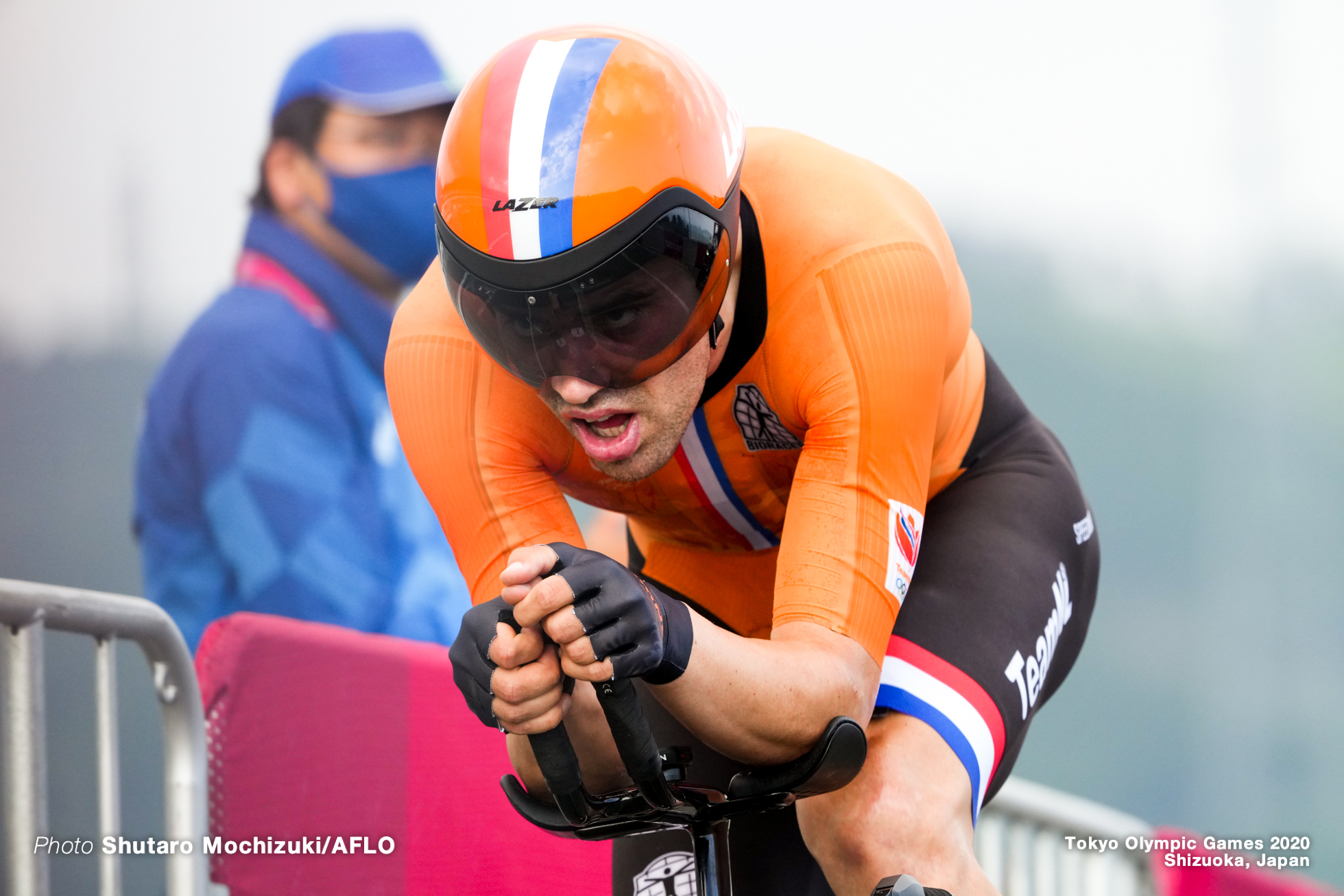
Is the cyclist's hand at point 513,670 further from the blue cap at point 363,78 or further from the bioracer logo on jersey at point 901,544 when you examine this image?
the blue cap at point 363,78

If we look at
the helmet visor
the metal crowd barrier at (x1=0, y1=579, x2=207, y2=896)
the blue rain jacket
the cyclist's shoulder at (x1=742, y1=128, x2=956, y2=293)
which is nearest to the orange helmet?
the helmet visor

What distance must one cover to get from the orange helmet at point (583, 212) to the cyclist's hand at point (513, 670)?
1.10 feet

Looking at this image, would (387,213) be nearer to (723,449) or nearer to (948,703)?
(723,449)

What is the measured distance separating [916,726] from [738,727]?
40 centimetres

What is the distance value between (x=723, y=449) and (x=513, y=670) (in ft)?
2.23

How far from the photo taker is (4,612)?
1935mm

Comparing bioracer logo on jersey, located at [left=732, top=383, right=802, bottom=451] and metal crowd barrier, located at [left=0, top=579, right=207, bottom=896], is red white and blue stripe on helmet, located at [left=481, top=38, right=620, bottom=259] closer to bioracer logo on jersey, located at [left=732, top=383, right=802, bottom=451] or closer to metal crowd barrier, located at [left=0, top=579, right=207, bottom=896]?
bioracer logo on jersey, located at [left=732, top=383, right=802, bottom=451]

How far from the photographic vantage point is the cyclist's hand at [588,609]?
0.98 meters

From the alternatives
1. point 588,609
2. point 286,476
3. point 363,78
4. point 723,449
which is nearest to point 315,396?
point 286,476

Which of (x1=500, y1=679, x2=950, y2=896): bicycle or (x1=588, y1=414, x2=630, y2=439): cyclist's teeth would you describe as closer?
(x1=500, y1=679, x2=950, y2=896): bicycle

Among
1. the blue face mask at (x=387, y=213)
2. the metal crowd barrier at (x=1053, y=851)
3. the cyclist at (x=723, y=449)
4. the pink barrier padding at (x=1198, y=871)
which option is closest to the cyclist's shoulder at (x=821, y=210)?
the cyclist at (x=723, y=449)

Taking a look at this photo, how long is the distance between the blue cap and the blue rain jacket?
58 centimetres

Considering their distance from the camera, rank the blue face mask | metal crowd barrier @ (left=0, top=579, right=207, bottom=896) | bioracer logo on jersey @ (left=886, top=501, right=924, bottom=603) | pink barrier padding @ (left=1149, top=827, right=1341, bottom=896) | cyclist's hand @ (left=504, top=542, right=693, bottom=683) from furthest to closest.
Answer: the blue face mask → pink barrier padding @ (left=1149, top=827, right=1341, bottom=896) → metal crowd barrier @ (left=0, top=579, right=207, bottom=896) → bioracer logo on jersey @ (left=886, top=501, right=924, bottom=603) → cyclist's hand @ (left=504, top=542, right=693, bottom=683)

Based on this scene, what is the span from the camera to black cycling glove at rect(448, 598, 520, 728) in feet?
3.45
